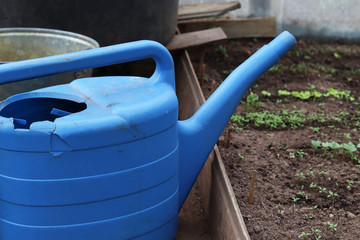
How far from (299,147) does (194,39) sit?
1314mm

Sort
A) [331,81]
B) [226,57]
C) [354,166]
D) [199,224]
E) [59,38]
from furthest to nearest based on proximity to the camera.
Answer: [226,57]
[331,81]
[59,38]
[354,166]
[199,224]

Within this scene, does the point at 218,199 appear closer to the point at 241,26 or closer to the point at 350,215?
the point at 350,215

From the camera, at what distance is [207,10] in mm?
4230

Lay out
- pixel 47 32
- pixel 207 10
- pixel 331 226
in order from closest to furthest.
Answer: pixel 331 226 < pixel 47 32 < pixel 207 10

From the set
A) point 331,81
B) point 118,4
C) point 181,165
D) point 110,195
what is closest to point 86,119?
point 110,195

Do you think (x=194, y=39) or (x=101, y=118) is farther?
(x=194, y=39)

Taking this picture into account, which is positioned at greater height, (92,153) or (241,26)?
(92,153)

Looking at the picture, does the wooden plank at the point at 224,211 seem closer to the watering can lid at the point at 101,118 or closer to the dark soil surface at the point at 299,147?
the dark soil surface at the point at 299,147

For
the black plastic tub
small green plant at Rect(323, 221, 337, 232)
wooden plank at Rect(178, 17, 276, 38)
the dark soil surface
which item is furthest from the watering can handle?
wooden plank at Rect(178, 17, 276, 38)

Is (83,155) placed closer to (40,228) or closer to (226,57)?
(40,228)

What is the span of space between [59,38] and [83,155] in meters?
1.24

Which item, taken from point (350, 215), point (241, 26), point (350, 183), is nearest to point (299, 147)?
point (350, 183)

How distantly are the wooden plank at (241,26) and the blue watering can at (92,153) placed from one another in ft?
7.78

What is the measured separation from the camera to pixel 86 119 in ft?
5.23
